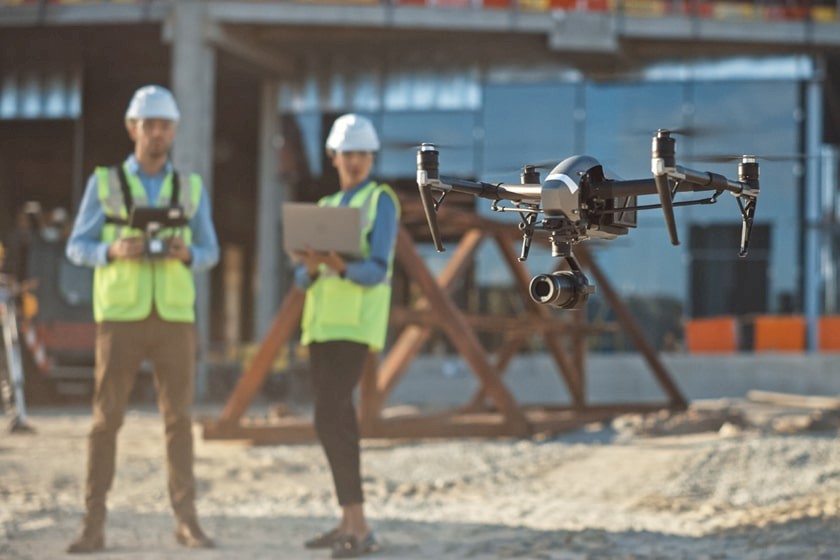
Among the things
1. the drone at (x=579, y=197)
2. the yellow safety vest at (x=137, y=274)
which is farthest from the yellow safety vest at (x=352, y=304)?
the drone at (x=579, y=197)

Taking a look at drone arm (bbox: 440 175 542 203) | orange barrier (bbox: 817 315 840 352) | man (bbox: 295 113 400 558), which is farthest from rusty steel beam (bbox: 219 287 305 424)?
orange barrier (bbox: 817 315 840 352)

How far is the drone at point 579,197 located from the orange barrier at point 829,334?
65.6ft

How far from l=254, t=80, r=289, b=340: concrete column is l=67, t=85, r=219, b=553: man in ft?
65.6

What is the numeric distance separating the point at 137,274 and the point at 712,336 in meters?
18.0

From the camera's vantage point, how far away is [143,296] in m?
5.73

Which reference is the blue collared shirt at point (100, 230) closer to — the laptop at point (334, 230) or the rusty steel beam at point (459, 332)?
the laptop at point (334, 230)

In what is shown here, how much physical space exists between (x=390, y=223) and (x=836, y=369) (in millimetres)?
15310

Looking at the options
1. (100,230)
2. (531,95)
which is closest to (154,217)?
(100,230)

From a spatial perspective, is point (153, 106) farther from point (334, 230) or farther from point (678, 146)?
point (678, 146)

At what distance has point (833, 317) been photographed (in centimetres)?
2302

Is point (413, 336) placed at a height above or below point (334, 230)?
below

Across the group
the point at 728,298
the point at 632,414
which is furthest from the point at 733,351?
the point at 632,414

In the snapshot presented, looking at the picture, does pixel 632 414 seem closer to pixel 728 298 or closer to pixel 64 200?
pixel 728 298

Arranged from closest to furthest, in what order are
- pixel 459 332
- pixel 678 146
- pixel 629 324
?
pixel 459 332 → pixel 629 324 → pixel 678 146
